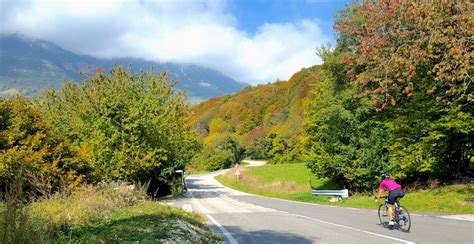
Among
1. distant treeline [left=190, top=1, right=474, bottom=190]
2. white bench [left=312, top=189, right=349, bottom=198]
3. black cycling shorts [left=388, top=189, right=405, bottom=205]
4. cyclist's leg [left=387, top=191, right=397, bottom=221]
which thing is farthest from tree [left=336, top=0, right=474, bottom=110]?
white bench [left=312, top=189, right=349, bottom=198]

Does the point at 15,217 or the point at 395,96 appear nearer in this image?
the point at 15,217

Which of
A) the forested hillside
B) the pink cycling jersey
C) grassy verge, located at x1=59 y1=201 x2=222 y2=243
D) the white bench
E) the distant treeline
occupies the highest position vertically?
the forested hillside

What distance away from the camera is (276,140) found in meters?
87.5

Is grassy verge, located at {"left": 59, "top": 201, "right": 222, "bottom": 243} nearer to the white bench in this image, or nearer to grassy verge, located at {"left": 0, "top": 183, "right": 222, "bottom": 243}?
grassy verge, located at {"left": 0, "top": 183, "right": 222, "bottom": 243}

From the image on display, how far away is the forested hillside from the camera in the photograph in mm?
86012

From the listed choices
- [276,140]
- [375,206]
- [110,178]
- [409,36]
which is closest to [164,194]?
[110,178]

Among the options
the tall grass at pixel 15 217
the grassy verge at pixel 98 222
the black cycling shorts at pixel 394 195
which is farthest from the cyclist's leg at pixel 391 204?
the tall grass at pixel 15 217

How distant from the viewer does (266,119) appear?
113 meters

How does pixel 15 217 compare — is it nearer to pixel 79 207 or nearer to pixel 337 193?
pixel 79 207

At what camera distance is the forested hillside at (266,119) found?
86012 mm

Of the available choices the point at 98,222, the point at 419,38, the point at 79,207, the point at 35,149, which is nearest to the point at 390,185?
the point at 419,38

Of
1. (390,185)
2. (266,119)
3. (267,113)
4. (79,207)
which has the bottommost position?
(79,207)

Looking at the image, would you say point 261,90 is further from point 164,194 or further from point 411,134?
point 411,134

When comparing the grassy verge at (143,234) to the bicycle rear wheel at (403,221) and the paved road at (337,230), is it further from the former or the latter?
the bicycle rear wheel at (403,221)
